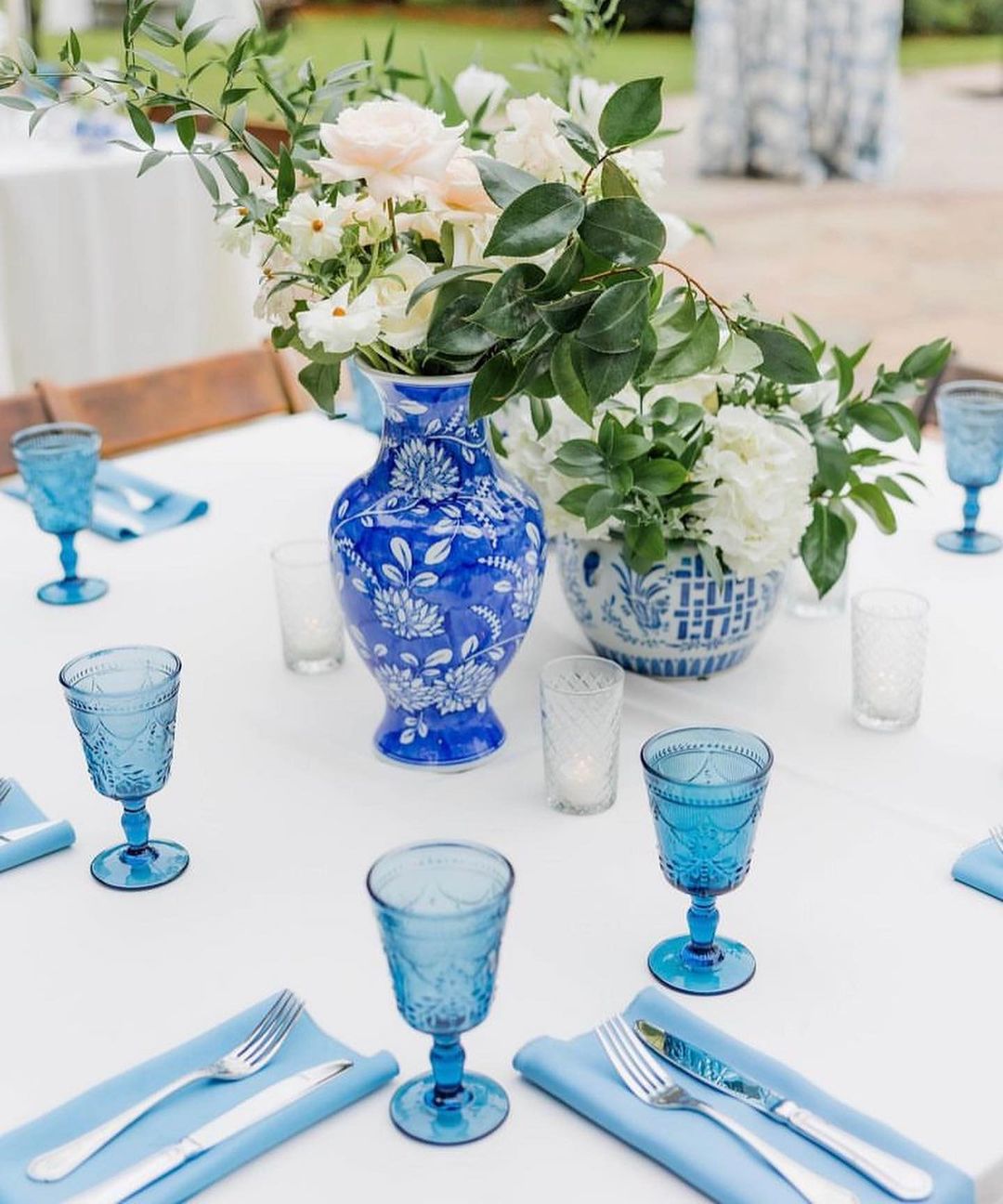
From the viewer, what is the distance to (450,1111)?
3.00 feet

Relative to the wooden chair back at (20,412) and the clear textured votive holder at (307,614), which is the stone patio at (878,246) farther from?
the clear textured votive holder at (307,614)

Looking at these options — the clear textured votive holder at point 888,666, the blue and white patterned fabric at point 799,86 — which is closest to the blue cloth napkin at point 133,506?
the clear textured votive holder at point 888,666

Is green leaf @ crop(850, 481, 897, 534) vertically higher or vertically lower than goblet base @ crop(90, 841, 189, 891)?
higher

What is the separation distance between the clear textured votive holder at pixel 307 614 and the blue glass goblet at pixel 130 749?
10.9 inches

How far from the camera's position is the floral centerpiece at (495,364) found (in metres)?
1.08

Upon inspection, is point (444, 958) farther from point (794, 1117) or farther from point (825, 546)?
point (825, 546)

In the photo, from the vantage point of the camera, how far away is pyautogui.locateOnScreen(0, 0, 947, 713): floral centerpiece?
108cm

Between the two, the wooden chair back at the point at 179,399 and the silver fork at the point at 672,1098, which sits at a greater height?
the silver fork at the point at 672,1098

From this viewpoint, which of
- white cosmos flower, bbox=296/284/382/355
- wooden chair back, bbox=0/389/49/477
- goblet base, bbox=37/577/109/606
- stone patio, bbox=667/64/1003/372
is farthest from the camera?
stone patio, bbox=667/64/1003/372

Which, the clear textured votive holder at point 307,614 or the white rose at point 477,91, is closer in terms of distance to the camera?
the clear textured votive holder at point 307,614

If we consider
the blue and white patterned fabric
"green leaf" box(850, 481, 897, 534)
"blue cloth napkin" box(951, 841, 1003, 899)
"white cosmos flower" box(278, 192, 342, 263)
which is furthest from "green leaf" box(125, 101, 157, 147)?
the blue and white patterned fabric

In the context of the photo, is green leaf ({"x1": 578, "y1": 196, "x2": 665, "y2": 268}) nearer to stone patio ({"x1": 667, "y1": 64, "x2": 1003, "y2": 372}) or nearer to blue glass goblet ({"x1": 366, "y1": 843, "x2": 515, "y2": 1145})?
blue glass goblet ({"x1": 366, "y1": 843, "x2": 515, "y2": 1145})

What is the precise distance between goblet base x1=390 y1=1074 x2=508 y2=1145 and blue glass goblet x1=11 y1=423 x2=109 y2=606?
2.90ft

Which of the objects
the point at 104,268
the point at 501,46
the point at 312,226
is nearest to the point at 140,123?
the point at 312,226
